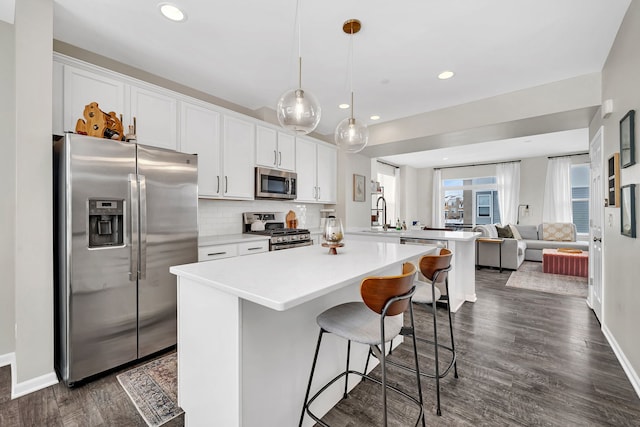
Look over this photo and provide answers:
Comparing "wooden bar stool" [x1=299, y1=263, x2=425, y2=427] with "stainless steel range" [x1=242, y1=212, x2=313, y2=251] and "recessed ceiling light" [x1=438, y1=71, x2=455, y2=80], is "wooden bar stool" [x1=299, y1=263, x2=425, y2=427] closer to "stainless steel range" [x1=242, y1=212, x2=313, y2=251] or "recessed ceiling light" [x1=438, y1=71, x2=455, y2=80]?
"stainless steel range" [x1=242, y1=212, x2=313, y2=251]

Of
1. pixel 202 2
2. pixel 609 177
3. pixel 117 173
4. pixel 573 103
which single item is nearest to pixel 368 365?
pixel 117 173

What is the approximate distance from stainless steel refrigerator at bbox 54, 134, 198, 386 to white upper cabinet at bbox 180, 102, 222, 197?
660 mm

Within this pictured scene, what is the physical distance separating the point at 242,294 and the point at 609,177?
11.2 ft

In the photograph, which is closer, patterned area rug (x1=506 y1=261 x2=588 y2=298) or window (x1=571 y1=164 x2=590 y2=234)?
patterned area rug (x1=506 y1=261 x2=588 y2=298)

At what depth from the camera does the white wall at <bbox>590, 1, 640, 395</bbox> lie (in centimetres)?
196

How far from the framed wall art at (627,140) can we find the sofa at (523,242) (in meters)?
4.13

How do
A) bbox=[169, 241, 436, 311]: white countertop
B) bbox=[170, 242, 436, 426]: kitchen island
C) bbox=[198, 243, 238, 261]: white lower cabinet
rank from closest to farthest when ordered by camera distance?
bbox=[169, 241, 436, 311]: white countertop, bbox=[170, 242, 436, 426]: kitchen island, bbox=[198, 243, 238, 261]: white lower cabinet

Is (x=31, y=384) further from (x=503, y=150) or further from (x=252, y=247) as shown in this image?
(x=503, y=150)

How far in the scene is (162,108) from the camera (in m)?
2.85

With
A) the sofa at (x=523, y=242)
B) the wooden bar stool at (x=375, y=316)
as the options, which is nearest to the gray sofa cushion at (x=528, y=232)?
the sofa at (x=523, y=242)

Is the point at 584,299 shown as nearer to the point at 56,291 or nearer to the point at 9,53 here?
the point at 56,291

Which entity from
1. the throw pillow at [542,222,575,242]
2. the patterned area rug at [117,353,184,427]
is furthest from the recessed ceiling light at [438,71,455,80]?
the throw pillow at [542,222,575,242]

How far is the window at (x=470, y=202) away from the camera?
884cm

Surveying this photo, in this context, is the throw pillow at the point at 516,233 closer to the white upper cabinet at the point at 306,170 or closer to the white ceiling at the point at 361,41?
the white ceiling at the point at 361,41
